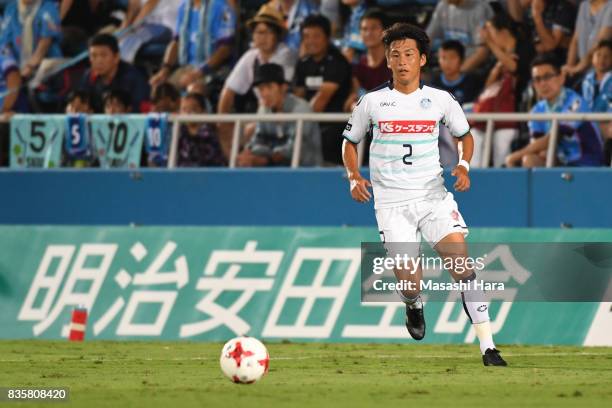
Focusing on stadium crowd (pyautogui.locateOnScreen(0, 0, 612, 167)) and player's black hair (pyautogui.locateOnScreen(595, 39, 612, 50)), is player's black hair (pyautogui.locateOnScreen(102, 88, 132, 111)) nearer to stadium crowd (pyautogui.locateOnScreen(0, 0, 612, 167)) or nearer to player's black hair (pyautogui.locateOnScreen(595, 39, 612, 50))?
stadium crowd (pyautogui.locateOnScreen(0, 0, 612, 167))

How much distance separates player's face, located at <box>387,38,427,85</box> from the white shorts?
0.96 m

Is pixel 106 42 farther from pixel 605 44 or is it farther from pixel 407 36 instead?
pixel 407 36

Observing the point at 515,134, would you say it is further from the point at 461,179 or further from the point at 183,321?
the point at 461,179

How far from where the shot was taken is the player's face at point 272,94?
54.2ft

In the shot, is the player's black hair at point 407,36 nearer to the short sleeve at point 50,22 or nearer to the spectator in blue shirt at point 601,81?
the spectator in blue shirt at point 601,81

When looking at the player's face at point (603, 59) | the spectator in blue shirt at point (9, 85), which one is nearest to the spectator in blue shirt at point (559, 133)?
the player's face at point (603, 59)

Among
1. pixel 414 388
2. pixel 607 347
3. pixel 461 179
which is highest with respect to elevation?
pixel 461 179

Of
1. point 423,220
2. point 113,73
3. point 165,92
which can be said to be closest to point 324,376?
point 423,220

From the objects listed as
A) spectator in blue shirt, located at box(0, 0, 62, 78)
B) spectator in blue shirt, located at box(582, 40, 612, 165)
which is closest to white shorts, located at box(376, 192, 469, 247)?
spectator in blue shirt, located at box(582, 40, 612, 165)

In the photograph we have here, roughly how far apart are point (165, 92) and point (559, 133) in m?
4.81

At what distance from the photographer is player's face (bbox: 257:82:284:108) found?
16.5 meters

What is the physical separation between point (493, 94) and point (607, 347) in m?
3.63

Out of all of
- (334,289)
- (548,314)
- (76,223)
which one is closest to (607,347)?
(548,314)

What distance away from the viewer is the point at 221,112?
17.6 meters
